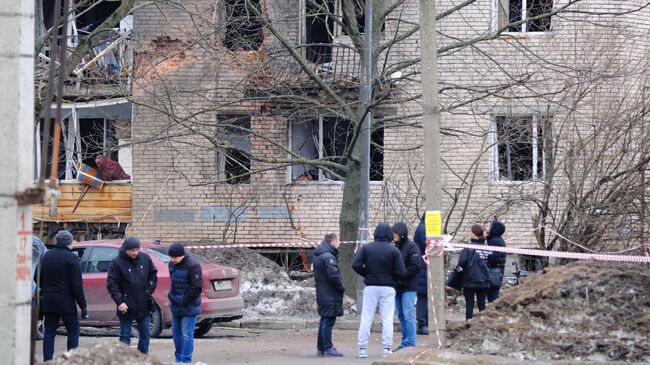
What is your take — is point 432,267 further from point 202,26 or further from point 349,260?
point 202,26

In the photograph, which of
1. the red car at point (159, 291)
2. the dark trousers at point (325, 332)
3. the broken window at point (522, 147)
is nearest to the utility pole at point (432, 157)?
the dark trousers at point (325, 332)

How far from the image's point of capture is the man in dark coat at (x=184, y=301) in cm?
1261

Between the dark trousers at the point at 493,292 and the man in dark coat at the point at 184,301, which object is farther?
the dark trousers at the point at 493,292

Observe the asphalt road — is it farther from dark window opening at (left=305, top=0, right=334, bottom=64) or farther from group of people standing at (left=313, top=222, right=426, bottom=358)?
dark window opening at (left=305, top=0, right=334, bottom=64)

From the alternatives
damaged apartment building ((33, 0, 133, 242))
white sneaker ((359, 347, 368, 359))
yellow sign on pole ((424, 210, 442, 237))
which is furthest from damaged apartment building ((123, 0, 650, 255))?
yellow sign on pole ((424, 210, 442, 237))

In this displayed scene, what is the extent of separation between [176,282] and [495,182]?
32.8 ft

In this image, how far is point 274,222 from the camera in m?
22.5

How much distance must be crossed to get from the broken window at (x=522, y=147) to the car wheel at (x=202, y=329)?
6.32 metres

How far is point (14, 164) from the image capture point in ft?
24.3

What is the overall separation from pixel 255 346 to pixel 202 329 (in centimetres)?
162

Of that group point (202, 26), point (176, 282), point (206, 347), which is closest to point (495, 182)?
point (202, 26)

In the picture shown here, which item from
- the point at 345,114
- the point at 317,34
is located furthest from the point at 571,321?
the point at 317,34

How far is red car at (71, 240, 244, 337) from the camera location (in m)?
15.8

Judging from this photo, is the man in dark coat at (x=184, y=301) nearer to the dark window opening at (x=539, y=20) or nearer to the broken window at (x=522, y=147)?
the broken window at (x=522, y=147)
